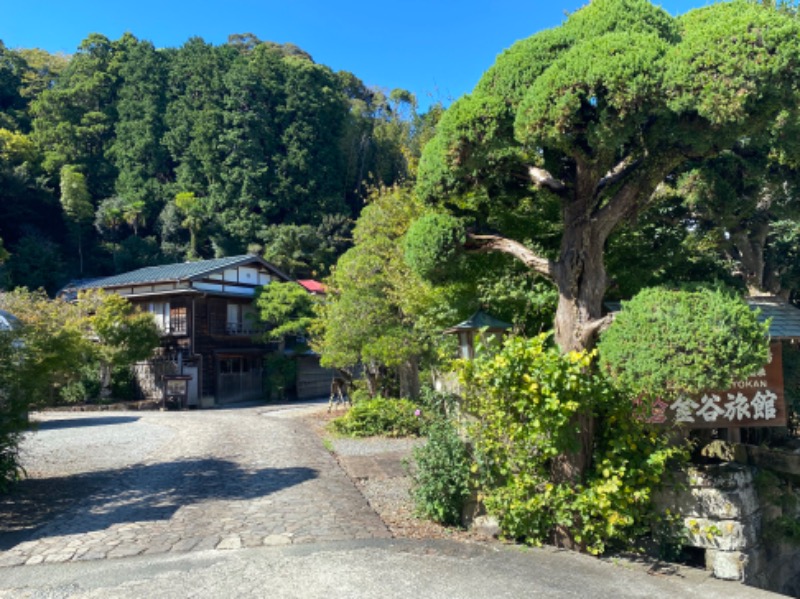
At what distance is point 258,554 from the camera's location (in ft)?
18.8

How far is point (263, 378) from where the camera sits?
95.7 ft

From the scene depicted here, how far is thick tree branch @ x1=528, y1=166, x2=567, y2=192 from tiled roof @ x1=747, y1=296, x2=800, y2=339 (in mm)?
2780

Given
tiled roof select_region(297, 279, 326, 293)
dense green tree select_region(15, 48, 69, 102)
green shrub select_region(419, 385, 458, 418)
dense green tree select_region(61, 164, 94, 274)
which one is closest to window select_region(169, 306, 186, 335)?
tiled roof select_region(297, 279, 326, 293)

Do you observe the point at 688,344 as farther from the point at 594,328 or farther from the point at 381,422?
the point at 381,422

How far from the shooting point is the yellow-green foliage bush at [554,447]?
5879 millimetres

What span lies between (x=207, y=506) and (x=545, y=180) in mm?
6108

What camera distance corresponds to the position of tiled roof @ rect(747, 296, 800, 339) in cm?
716

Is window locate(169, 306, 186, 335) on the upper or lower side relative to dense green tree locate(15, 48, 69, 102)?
lower

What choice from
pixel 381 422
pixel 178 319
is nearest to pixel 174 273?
pixel 178 319

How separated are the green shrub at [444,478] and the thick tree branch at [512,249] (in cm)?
238

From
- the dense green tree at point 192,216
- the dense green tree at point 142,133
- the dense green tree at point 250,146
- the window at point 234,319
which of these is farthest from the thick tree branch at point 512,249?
the dense green tree at point 142,133

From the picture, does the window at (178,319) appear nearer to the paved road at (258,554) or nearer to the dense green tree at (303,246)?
the dense green tree at (303,246)

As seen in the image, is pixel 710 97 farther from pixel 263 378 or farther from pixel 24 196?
pixel 24 196

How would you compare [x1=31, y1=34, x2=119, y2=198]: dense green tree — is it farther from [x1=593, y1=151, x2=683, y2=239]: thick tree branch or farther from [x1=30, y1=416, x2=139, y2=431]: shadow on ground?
[x1=593, y1=151, x2=683, y2=239]: thick tree branch
